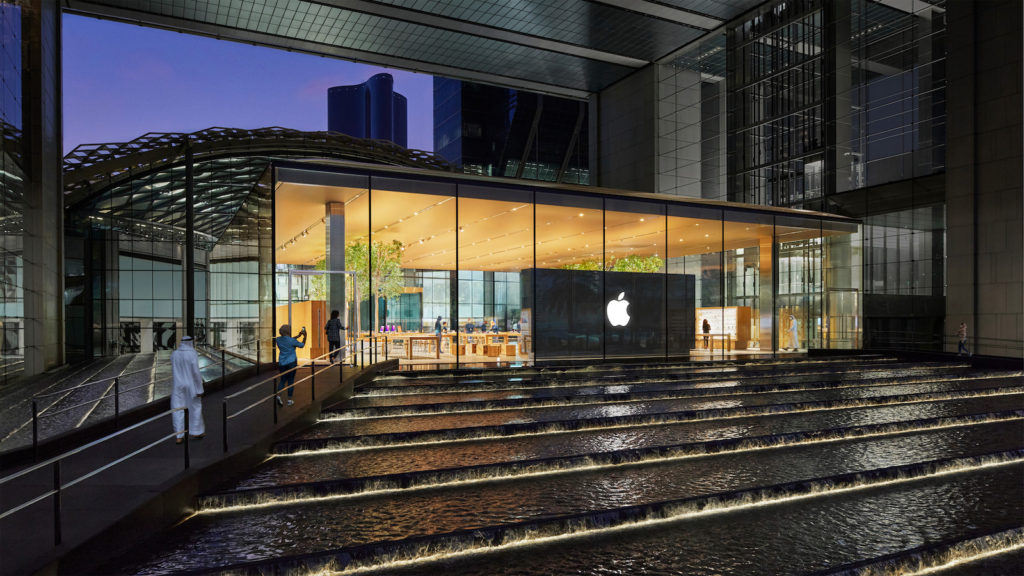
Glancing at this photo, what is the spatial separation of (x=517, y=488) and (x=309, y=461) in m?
2.62

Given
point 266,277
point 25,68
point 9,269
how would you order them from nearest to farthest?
point 9,269
point 266,277
point 25,68

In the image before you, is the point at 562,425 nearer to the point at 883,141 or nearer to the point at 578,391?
→ the point at 578,391

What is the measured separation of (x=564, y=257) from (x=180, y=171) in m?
20.0

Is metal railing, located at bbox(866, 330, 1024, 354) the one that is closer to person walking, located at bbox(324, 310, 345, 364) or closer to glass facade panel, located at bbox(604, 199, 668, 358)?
glass facade panel, located at bbox(604, 199, 668, 358)

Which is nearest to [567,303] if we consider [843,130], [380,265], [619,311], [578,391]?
[619,311]

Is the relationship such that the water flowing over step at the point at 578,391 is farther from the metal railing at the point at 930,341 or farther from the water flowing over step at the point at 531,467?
the metal railing at the point at 930,341

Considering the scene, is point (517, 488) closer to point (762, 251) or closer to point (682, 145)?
point (762, 251)

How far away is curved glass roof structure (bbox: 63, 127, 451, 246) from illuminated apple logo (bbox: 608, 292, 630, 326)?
1736 centimetres

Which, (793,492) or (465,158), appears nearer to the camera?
(793,492)

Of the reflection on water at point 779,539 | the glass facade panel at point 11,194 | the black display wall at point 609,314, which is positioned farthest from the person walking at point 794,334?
the glass facade panel at point 11,194

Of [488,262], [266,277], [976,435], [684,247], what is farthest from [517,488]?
[488,262]

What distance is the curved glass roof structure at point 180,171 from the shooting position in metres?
29.0

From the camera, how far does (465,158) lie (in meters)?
58.0

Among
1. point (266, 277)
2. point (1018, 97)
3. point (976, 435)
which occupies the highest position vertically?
point (1018, 97)
